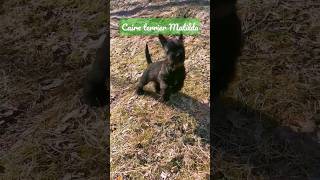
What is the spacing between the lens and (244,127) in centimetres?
312

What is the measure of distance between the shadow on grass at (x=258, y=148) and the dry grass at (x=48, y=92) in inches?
33.5

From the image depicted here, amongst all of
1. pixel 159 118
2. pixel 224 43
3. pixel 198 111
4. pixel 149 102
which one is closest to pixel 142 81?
pixel 149 102

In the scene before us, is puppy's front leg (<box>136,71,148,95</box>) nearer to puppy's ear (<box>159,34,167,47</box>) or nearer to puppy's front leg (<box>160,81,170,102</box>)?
puppy's front leg (<box>160,81,170,102</box>)

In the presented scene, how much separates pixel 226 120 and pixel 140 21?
0.96 metres

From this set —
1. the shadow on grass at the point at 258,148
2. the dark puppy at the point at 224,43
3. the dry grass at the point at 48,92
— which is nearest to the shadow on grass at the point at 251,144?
the shadow on grass at the point at 258,148

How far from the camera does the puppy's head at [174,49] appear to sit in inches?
114

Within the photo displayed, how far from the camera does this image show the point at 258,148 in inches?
121

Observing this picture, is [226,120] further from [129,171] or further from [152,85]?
[129,171]

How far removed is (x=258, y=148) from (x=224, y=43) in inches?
31.6

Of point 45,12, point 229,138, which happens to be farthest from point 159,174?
point 45,12

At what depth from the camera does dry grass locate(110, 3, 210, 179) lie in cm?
294

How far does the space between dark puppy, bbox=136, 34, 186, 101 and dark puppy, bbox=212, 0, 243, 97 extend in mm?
301

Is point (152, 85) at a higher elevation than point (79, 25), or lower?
lower

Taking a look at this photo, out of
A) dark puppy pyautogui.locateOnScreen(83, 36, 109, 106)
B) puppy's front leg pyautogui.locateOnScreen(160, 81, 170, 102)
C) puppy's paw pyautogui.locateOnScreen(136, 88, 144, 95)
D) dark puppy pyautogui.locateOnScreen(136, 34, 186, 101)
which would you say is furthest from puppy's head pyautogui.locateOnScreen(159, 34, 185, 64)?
dark puppy pyautogui.locateOnScreen(83, 36, 109, 106)
